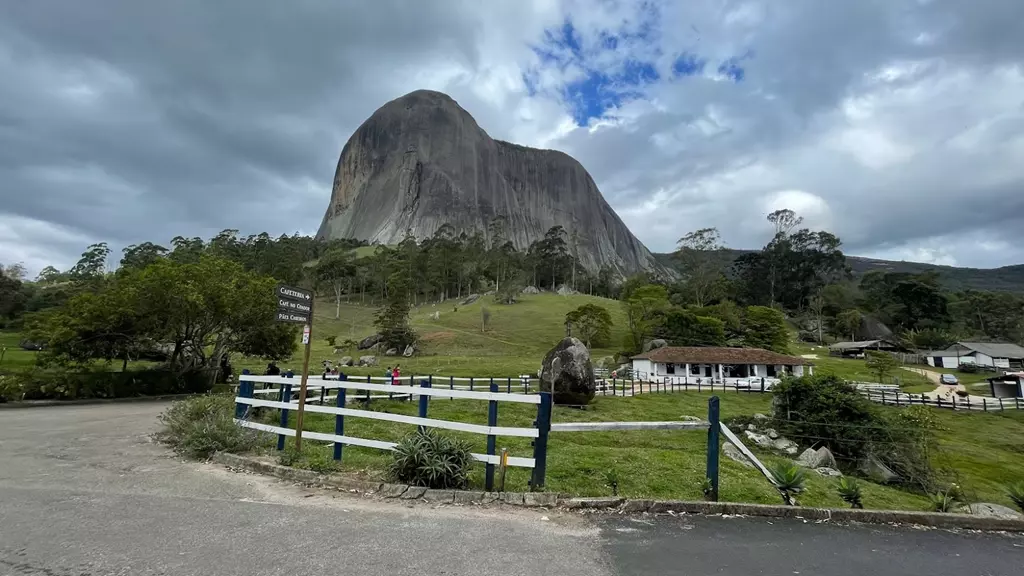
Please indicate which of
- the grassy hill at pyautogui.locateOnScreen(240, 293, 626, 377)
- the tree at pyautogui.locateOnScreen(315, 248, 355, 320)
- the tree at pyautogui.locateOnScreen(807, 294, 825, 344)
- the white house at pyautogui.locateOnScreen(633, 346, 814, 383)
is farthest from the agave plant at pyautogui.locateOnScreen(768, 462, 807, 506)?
the tree at pyautogui.locateOnScreen(315, 248, 355, 320)

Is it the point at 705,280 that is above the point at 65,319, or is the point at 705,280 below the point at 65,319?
above

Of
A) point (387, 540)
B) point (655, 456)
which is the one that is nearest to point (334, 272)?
point (655, 456)

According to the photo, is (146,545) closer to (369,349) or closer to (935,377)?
(369,349)

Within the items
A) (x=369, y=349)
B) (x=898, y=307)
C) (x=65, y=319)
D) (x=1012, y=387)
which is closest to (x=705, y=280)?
(x=898, y=307)

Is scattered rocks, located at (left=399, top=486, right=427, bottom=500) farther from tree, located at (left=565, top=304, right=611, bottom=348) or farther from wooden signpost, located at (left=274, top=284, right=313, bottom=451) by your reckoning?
tree, located at (left=565, top=304, right=611, bottom=348)

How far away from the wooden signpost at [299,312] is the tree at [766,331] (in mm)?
62308

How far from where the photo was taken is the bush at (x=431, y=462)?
21.5 feet

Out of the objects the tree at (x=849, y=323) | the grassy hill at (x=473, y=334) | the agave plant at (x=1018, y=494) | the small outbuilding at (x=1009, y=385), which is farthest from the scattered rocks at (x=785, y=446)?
the tree at (x=849, y=323)

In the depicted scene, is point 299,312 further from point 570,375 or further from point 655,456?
point 570,375

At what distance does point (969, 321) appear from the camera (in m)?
101

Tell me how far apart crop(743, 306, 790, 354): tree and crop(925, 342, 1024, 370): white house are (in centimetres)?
2386

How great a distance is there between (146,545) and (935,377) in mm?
70836

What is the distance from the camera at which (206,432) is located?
9.02 meters

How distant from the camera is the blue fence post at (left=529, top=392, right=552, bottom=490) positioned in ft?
20.4
